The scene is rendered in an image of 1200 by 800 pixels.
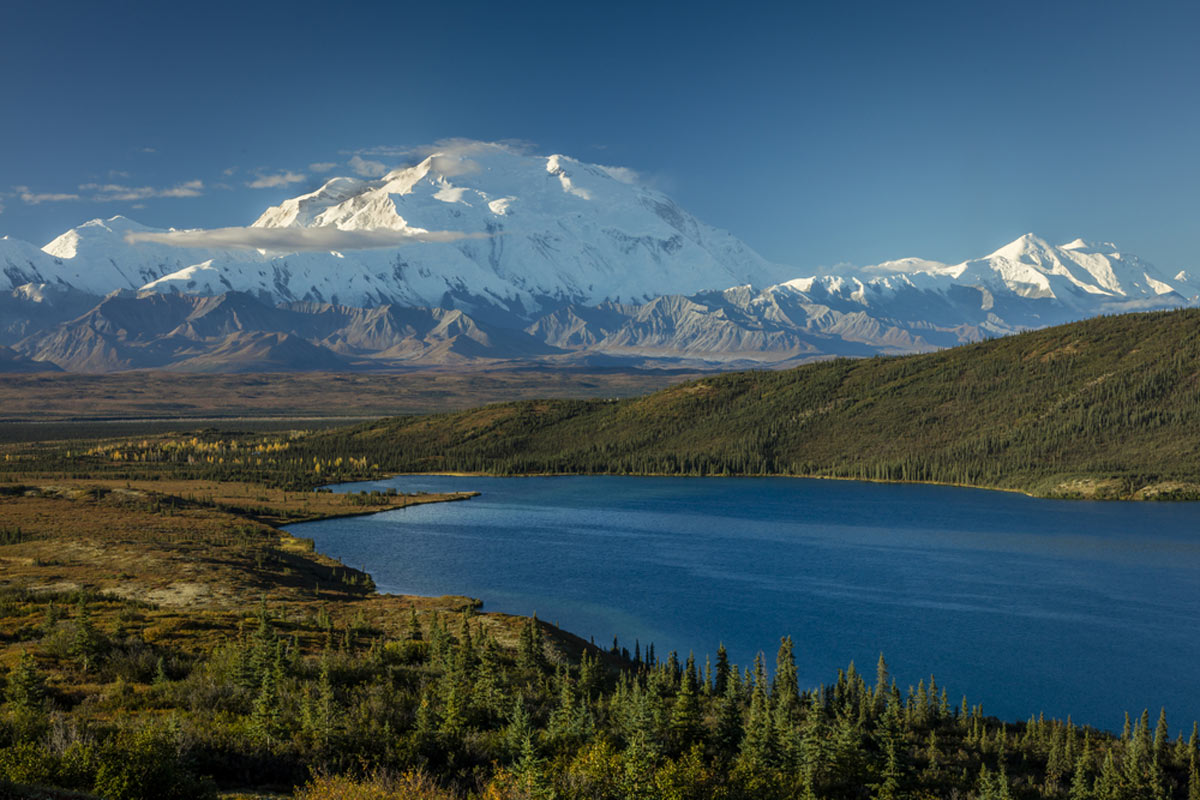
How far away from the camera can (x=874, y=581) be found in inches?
4368

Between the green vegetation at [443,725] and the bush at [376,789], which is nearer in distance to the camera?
the bush at [376,789]

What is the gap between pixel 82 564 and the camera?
95562 millimetres

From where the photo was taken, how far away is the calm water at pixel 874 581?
250 ft

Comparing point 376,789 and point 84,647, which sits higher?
point 376,789

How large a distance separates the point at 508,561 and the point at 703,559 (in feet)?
96.0

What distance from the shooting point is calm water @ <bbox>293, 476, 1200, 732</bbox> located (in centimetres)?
7606

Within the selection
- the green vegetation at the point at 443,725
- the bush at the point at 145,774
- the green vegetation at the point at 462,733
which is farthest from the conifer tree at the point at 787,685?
the bush at the point at 145,774

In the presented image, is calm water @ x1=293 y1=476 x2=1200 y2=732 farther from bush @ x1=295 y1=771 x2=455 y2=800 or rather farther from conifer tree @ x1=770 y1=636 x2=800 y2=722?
bush @ x1=295 y1=771 x2=455 y2=800

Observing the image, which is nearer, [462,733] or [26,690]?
[26,690]

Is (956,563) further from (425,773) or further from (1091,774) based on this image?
(425,773)

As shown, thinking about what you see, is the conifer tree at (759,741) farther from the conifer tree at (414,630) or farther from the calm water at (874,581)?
the calm water at (874,581)

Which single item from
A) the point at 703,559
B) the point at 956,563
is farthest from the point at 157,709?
the point at 956,563

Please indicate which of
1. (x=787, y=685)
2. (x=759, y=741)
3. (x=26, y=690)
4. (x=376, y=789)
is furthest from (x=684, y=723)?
(x=26, y=690)

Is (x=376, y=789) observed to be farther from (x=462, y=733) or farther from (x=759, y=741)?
(x=759, y=741)
